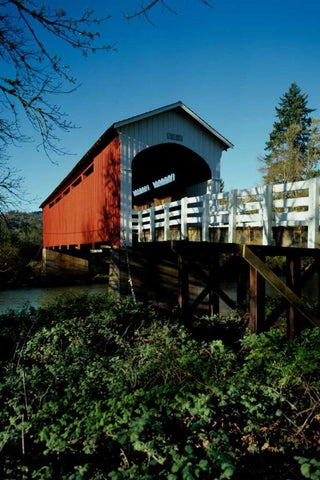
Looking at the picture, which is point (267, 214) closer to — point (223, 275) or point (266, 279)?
point (266, 279)

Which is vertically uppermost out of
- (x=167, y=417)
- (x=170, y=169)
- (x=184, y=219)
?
(x=170, y=169)

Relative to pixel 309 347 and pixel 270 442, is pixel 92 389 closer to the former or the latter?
pixel 270 442

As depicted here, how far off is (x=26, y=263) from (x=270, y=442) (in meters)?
28.1

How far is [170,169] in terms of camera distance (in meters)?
14.3

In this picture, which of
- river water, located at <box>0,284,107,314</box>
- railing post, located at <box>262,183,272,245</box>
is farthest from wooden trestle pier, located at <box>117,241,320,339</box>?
river water, located at <box>0,284,107,314</box>

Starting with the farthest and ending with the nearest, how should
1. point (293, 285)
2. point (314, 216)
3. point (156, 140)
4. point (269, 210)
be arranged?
1. point (156, 140)
2. point (293, 285)
3. point (269, 210)
4. point (314, 216)

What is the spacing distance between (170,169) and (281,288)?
9.97m

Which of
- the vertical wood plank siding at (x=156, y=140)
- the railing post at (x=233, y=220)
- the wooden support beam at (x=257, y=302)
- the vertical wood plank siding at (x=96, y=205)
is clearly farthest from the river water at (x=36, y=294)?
the wooden support beam at (x=257, y=302)

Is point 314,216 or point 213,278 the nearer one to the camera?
point 314,216

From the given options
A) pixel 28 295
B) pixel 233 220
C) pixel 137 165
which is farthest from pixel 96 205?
pixel 28 295

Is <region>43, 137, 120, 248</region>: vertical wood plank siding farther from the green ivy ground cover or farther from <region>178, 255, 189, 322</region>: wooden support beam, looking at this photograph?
the green ivy ground cover

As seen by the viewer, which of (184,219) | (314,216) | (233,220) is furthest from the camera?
(184,219)

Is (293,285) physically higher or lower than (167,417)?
higher

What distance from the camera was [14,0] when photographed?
169 inches
